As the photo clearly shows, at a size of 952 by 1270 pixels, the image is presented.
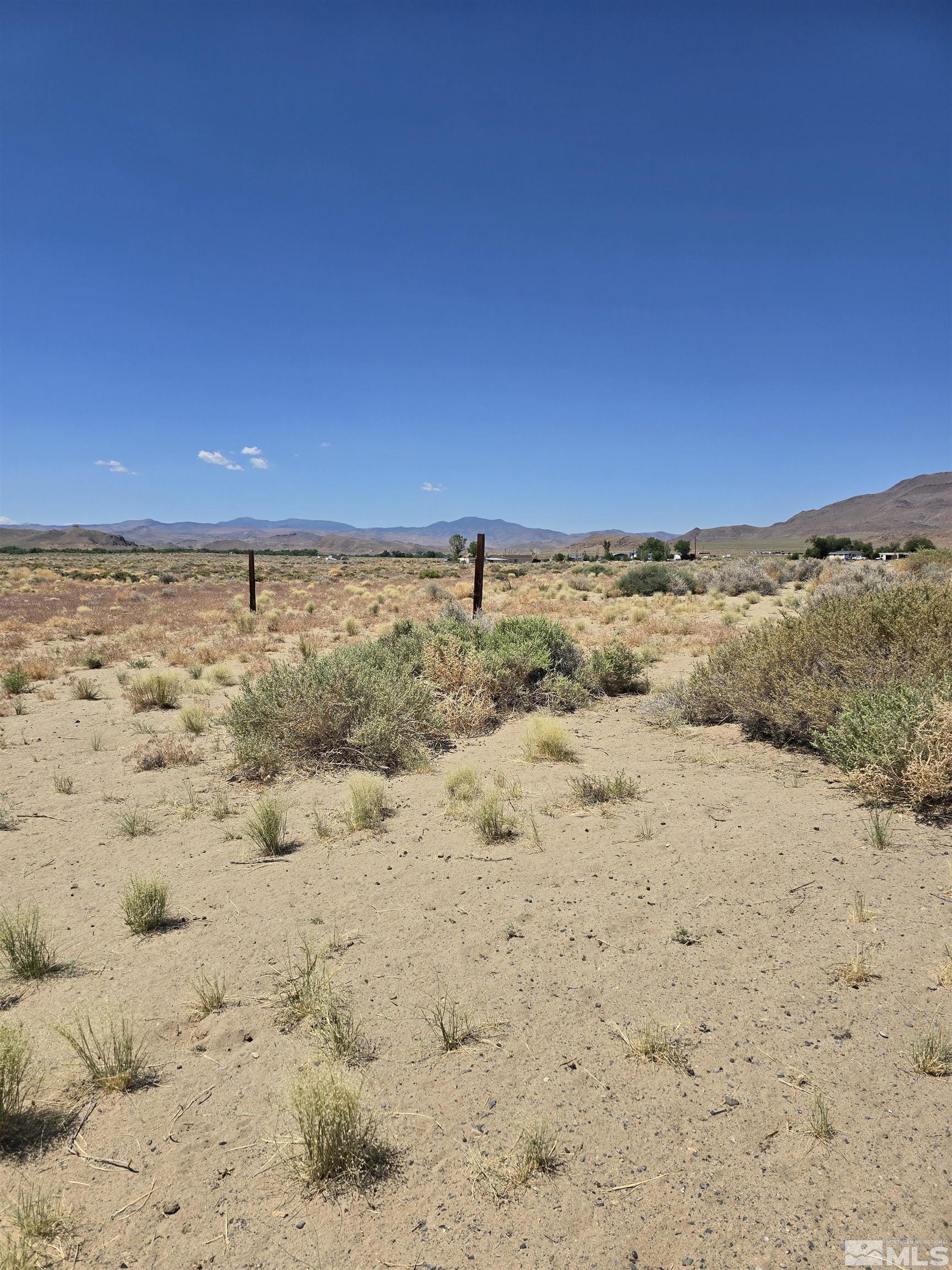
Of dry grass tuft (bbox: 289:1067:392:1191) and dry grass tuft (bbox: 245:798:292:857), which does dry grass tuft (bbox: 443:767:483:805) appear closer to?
dry grass tuft (bbox: 245:798:292:857)

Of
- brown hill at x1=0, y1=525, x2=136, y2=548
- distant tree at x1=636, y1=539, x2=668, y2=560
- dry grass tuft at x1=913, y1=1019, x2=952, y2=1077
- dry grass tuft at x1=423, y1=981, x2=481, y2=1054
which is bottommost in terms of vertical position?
dry grass tuft at x1=423, y1=981, x2=481, y2=1054

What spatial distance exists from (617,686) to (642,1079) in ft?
25.5

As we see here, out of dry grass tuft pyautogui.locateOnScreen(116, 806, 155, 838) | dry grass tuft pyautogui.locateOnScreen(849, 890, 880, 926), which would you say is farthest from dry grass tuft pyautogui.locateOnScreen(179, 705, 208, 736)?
dry grass tuft pyautogui.locateOnScreen(849, 890, 880, 926)

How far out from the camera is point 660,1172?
2.38 metres

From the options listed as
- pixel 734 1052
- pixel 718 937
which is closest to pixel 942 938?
pixel 718 937

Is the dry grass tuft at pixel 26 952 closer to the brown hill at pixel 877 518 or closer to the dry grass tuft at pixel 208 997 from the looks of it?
the dry grass tuft at pixel 208 997

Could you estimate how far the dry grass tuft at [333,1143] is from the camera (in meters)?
2.37

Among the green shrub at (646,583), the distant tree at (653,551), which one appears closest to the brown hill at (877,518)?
the distant tree at (653,551)

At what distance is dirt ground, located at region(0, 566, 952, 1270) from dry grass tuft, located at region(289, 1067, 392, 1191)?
63 mm

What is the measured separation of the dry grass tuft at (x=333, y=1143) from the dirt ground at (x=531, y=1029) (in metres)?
0.06

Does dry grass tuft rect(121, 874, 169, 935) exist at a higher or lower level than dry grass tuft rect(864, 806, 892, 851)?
lower

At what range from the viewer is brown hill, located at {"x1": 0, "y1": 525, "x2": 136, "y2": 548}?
13575 cm

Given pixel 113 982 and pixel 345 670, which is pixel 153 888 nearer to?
pixel 113 982

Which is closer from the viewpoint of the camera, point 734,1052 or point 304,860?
point 734,1052
